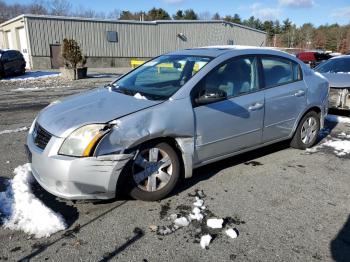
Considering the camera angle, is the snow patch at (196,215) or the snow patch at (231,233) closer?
the snow patch at (231,233)

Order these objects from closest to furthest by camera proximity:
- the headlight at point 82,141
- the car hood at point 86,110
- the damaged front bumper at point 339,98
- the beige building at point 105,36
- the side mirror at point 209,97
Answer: the headlight at point 82,141 < the car hood at point 86,110 < the side mirror at point 209,97 < the damaged front bumper at point 339,98 < the beige building at point 105,36

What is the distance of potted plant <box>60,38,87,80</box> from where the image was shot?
17770 millimetres

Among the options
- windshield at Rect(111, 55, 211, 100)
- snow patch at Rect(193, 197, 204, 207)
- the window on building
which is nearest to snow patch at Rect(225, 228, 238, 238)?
snow patch at Rect(193, 197, 204, 207)

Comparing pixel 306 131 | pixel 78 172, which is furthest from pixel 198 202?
pixel 306 131

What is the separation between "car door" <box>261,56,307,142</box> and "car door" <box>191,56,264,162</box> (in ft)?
0.57

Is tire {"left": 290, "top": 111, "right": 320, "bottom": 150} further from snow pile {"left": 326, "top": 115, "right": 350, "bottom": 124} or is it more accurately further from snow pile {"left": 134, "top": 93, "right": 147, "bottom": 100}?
snow pile {"left": 134, "top": 93, "right": 147, "bottom": 100}

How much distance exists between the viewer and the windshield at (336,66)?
829 cm

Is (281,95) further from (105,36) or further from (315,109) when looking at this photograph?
(105,36)

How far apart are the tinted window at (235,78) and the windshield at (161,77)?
198 millimetres

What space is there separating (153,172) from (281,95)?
7.41 feet

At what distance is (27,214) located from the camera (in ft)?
10.9

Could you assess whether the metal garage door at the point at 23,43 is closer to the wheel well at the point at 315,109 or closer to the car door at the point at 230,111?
the wheel well at the point at 315,109

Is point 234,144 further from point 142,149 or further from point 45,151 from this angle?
point 45,151

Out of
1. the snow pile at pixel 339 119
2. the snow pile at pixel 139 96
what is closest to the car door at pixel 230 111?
the snow pile at pixel 139 96
